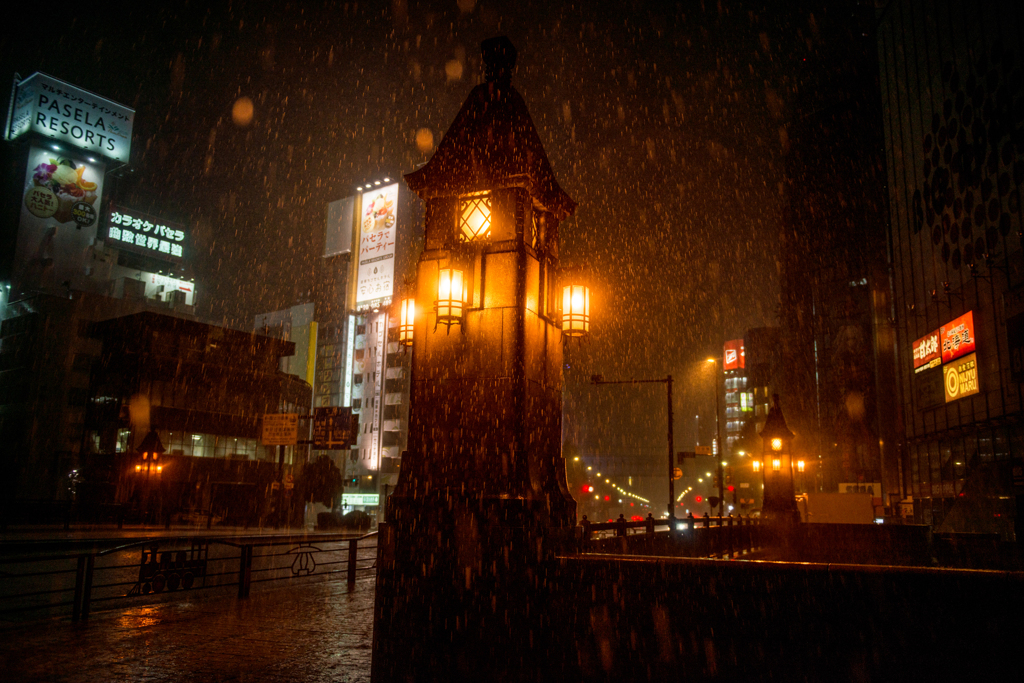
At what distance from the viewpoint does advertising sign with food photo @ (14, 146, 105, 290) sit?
6091 cm

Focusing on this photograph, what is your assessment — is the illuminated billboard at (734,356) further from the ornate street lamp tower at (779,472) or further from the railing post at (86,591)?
the railing post at (86,591)

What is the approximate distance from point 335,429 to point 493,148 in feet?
66.1

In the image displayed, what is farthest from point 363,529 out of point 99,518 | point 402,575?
point 402,575

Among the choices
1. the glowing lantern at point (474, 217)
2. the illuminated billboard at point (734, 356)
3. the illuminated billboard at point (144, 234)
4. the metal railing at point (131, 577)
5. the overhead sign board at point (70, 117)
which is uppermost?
the overhead sign board at point (70, 117)

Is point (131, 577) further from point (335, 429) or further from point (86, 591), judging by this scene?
point (335, 429)

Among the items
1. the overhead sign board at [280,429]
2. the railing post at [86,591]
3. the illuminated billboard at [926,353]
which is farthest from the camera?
the illuminated billboard at [926,353]

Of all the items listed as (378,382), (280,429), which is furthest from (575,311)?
(378,382)

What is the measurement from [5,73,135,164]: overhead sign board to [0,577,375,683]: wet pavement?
71.9 metres

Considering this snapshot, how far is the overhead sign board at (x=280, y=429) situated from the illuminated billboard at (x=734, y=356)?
101697 mm

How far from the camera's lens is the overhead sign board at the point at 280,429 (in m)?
24.5

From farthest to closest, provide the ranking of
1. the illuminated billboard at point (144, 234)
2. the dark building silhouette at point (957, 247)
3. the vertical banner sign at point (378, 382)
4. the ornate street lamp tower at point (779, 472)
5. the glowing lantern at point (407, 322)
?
the vertical banner sign at point (378, 382) → the illuminated billboard at point (144, 234) → the dark building silhouette at point (957, 247) → the ornate street lamp tower at point (779, 472) → the glowing lantern at point (407, 322)

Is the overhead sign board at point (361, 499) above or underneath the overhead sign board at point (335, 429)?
underneath

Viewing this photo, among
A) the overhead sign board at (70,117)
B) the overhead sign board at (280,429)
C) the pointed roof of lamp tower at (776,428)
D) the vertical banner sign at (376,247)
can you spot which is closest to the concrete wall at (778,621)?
the pointed roof of lamp tower at (776,428)

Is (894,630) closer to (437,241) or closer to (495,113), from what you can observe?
(437,241)
